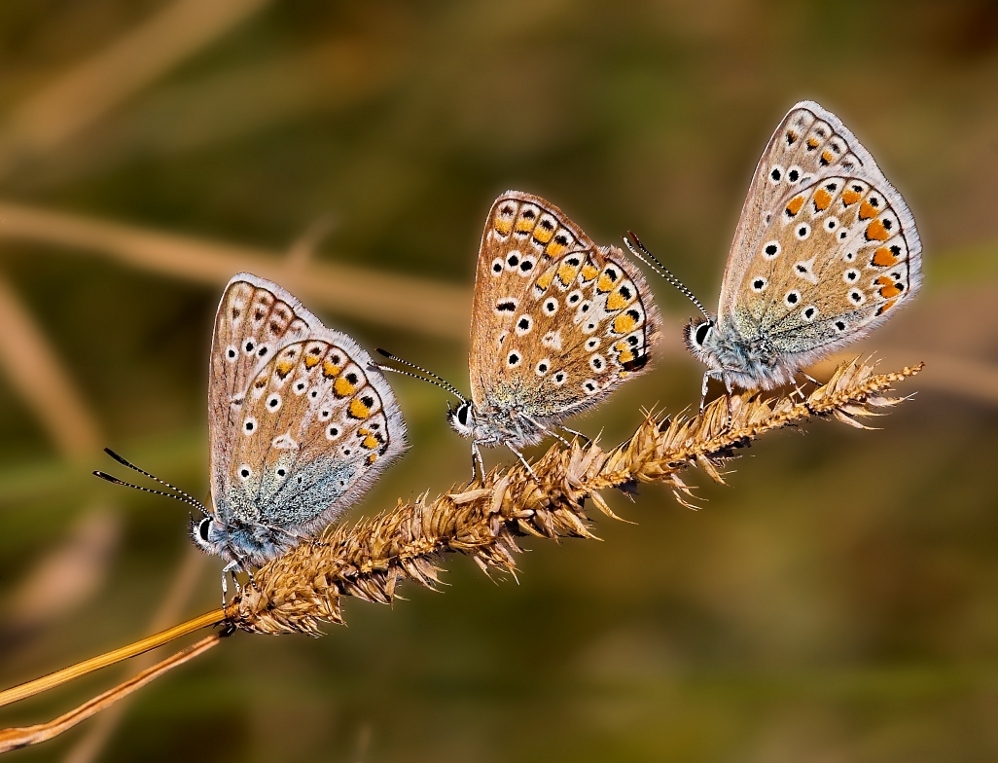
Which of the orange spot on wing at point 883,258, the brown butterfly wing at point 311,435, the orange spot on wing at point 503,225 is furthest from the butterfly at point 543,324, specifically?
the orange spot on wing at point 883,258

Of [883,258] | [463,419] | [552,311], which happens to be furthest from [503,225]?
[883,258]

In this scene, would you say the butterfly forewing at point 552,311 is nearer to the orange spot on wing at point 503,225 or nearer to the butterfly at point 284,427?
the orange spot on wing at point 503,225

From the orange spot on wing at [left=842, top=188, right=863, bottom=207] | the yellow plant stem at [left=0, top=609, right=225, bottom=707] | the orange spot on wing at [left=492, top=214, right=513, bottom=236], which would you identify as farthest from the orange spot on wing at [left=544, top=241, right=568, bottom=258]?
the yellow plant stem at [left=0, top=609, right=225, bottom=707]

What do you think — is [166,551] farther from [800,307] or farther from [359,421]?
[800,307]

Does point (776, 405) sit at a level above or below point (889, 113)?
below

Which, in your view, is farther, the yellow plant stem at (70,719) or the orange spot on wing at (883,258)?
the orange spot on wing at (883,258)

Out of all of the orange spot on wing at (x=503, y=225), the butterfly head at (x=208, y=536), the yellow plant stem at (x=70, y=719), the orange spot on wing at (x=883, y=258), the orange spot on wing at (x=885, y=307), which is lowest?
the yellow plant stem at (x=70, y=719)

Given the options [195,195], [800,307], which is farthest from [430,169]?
[800,307]
